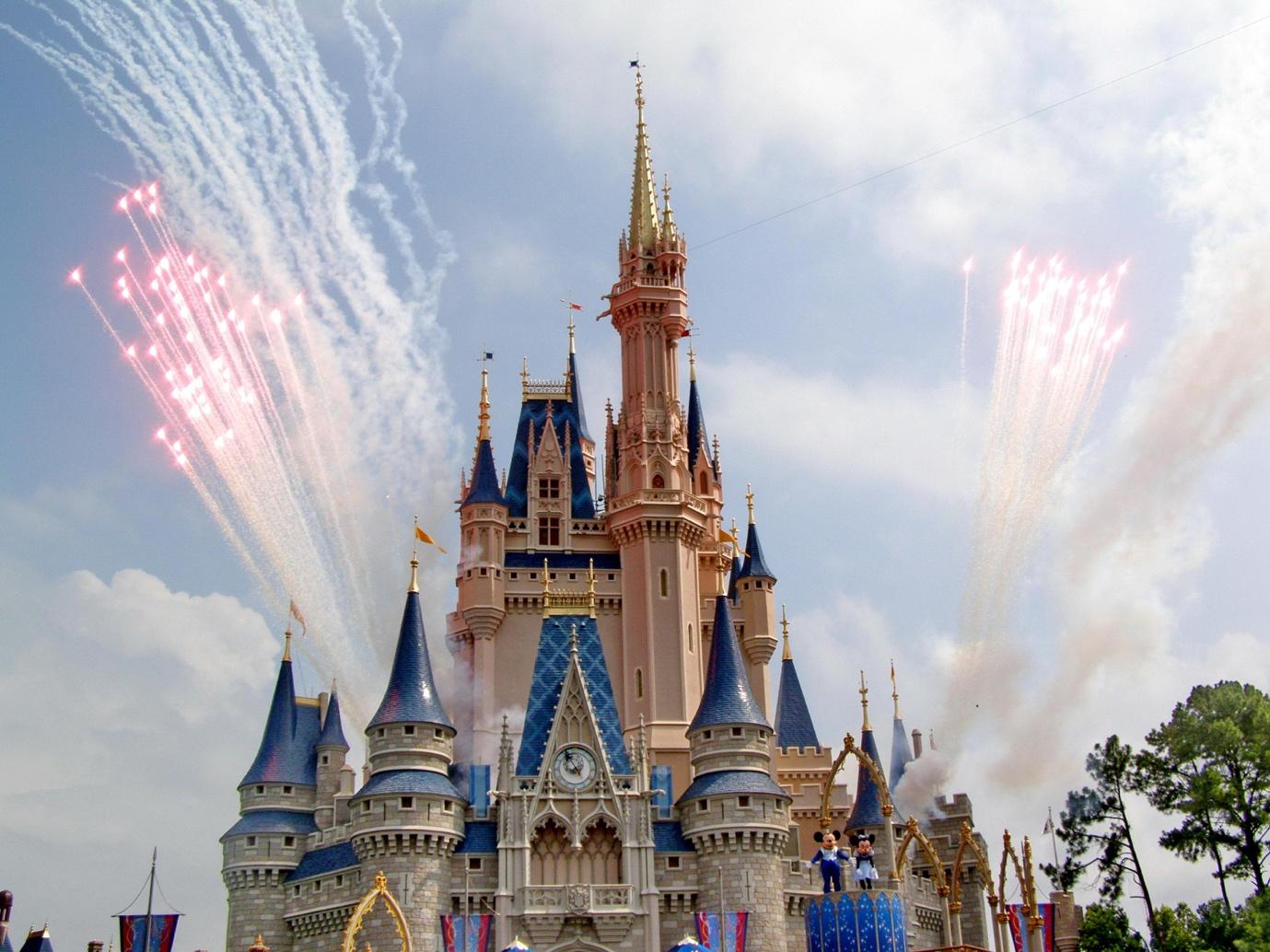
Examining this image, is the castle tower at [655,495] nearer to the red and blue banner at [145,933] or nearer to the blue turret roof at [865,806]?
the blue turret roof at [865,806]

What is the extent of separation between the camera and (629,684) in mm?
64125

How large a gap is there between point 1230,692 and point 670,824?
2087cm

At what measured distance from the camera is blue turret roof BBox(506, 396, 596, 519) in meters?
69.4

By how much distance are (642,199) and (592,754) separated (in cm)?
3116

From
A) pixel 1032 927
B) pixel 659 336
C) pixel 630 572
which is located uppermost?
pixel 659 336

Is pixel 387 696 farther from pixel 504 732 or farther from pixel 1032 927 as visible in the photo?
pixel 1032 927

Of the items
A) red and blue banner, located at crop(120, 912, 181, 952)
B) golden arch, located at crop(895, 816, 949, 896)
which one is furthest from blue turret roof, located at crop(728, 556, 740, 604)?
red and blue banner, located at crop(120, 912, 181, 952)

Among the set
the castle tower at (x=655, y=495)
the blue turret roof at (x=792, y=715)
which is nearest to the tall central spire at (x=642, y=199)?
the castle tower at (x=655, y=495)

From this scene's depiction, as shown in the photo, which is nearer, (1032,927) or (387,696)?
(1032,927)

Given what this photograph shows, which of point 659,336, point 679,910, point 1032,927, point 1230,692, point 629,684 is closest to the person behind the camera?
point 1032,927

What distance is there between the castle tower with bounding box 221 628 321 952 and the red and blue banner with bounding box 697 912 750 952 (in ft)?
47.2

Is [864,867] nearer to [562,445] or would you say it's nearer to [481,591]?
[481,591]

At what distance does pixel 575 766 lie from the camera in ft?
177

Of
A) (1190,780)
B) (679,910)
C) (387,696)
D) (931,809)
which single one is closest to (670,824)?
(679,910)
